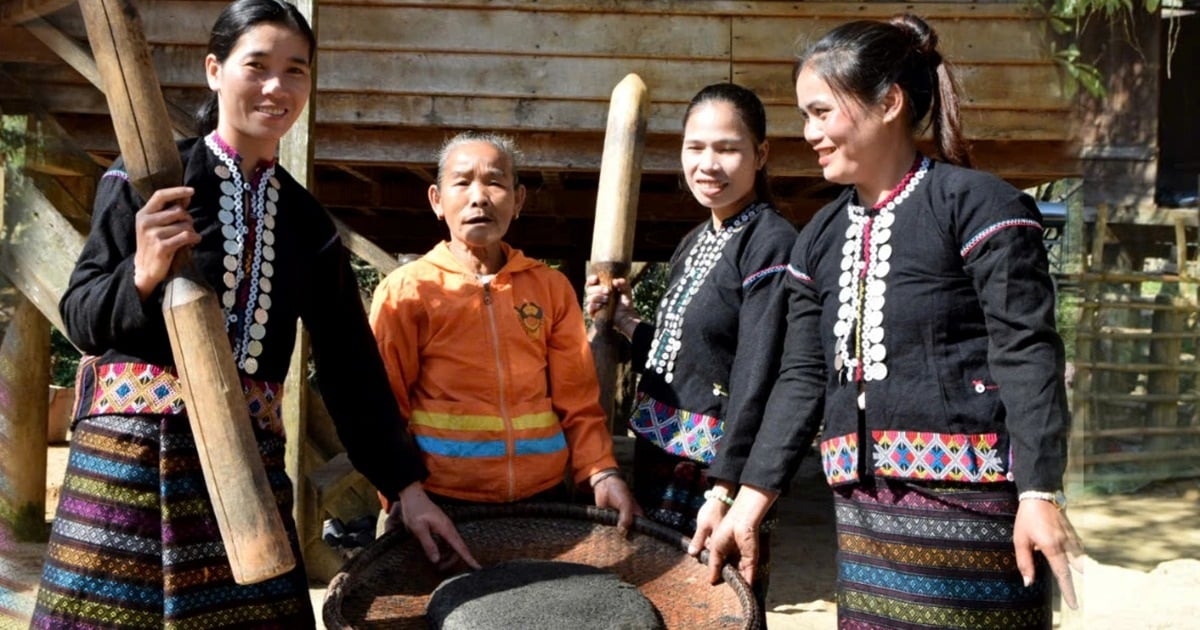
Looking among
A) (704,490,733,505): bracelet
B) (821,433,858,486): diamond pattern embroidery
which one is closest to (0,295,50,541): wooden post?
(704,490,733,505): bracelet

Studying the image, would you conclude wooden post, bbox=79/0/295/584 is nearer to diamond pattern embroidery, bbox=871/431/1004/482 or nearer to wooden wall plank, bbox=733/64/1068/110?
diamond pattern embroidery, bbox=871/431/1004/482

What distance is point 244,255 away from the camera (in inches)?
78.4

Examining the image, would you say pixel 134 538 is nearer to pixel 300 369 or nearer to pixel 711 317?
pixel 711 317

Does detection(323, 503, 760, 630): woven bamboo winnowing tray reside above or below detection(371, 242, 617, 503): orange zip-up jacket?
below

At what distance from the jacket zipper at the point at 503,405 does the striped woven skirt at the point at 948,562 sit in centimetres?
80

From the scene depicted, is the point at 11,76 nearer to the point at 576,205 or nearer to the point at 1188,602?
the point at 576,205

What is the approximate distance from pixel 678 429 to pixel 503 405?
1.29 ft

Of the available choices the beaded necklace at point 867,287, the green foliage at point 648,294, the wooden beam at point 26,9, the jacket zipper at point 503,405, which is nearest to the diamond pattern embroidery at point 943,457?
the beaded necklace at point 867,287

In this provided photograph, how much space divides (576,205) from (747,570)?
Result: 16.1 ft

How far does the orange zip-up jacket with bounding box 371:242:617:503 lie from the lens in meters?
2.43

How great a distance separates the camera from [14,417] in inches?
247

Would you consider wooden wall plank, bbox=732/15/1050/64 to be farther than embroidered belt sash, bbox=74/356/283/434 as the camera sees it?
Yes

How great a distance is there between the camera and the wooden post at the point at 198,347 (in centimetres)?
175

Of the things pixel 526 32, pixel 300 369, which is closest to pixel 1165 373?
pixel 526 32
